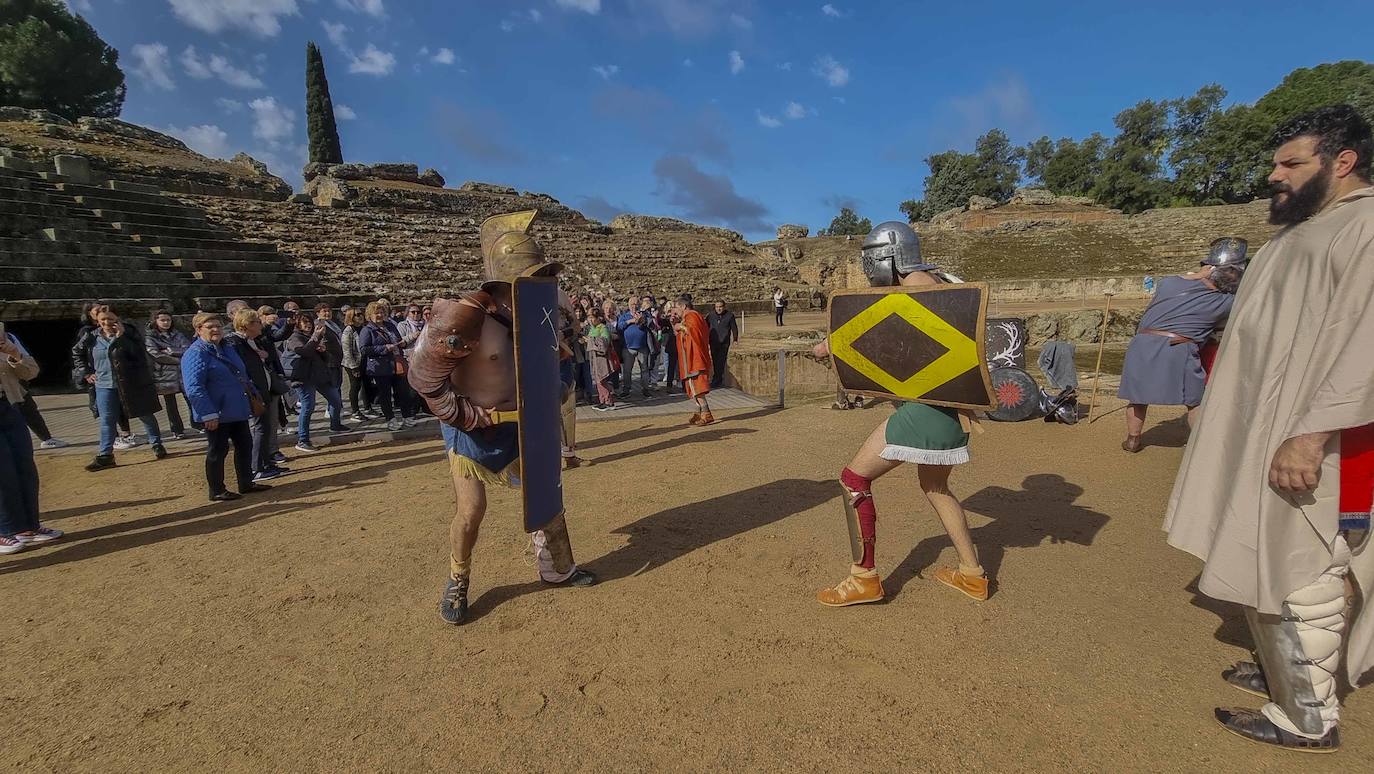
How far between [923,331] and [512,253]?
2.00 metres

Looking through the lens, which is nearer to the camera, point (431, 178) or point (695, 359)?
point (695, 359)

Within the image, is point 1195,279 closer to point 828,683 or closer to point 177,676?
point 828,683

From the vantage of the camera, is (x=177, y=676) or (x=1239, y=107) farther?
(x=1239, y=107)

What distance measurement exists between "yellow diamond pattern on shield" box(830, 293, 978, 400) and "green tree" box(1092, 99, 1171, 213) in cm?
6603

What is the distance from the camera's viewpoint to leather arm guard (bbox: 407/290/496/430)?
8.66 ft

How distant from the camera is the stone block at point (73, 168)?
50.5 ft

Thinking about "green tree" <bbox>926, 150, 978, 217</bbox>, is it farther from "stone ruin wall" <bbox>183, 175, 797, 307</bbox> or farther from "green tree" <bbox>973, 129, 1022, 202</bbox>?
"stone ruin wall" <bbox>183, 175, 797, 307</bbox>

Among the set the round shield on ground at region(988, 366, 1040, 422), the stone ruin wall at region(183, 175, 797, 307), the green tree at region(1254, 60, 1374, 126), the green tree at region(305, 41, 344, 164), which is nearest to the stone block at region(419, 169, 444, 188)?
the stone ruin wall at region(183, 175, 797, 307)

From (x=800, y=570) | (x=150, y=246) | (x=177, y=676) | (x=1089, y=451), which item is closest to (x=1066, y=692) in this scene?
(x=800, y=570)

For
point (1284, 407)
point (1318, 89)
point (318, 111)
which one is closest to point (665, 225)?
point (318, 111)

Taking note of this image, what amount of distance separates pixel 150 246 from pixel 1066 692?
64.9 feet

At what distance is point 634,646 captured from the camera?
2732 millimetres

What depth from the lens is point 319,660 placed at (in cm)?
269

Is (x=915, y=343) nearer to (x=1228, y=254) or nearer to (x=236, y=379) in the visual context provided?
(x=1228, y=254)
